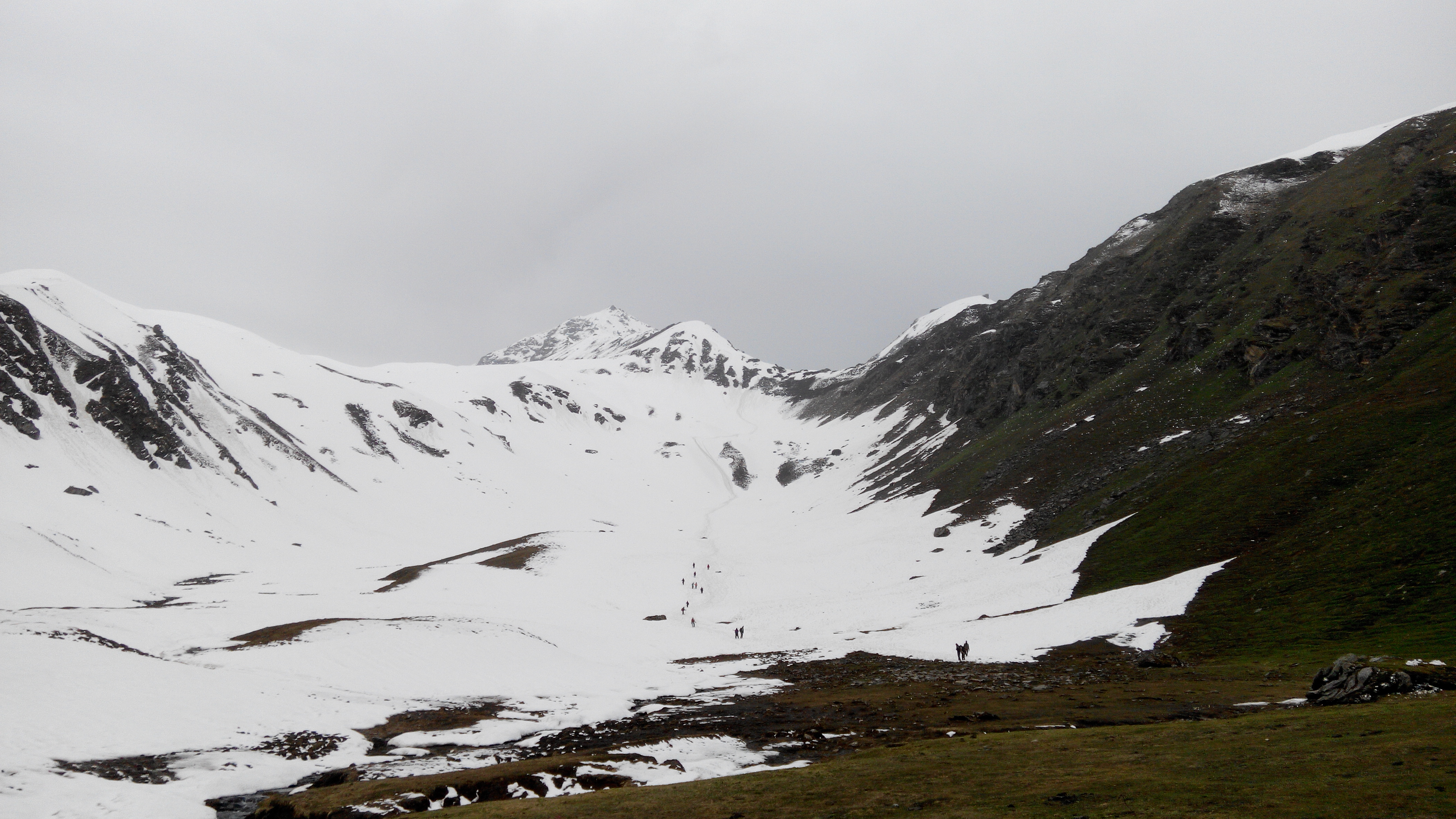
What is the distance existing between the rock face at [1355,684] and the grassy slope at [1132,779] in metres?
1.30

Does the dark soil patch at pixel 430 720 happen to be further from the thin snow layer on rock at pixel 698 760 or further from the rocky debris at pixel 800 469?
the rocky debris at pixel 800 469

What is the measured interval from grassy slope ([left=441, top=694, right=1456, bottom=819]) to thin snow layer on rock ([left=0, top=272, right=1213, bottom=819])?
13978 millimetres

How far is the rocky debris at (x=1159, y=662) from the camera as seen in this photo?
34.2m

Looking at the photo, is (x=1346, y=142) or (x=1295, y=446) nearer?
(x=1295, y=446)

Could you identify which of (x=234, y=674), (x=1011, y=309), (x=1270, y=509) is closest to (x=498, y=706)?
(x=234, y=674)

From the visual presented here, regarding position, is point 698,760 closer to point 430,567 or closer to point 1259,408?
point 1259,408

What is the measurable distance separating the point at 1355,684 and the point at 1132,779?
39.5 ft

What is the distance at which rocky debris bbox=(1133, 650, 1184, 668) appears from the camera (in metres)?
34.2

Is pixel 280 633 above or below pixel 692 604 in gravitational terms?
above

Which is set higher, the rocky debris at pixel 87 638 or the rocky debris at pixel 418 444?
the rocky debris at pixel 418 444

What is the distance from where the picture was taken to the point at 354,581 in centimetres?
8638

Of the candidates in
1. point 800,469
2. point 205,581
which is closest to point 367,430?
point 205,581

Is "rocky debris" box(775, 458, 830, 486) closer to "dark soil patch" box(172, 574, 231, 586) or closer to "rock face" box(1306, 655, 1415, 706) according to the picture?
"dark soil patch" box(172, 574, 231, 586)

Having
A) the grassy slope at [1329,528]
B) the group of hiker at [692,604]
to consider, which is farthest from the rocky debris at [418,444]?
the grassy slope at [1329,528]
